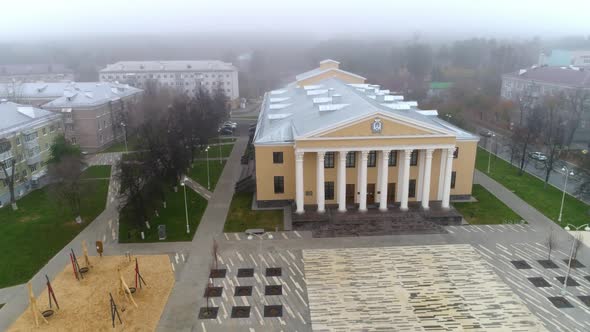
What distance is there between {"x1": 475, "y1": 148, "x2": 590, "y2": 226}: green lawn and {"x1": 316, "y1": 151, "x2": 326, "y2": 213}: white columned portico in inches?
819

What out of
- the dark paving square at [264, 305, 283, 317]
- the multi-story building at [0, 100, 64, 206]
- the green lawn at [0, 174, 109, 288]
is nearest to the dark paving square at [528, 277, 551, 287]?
the dark paving square at [264, 305, 283, 317]

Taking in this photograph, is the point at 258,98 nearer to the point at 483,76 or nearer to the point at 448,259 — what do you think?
the point at 483,76

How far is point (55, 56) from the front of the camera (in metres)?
182

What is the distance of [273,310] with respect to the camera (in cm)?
2577

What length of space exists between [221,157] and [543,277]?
42.8 metres

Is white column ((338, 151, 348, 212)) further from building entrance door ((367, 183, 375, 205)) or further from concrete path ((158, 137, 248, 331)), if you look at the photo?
concrete path ((158, 137, 248, 331))

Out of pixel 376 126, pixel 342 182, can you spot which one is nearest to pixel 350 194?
pixel 342 182

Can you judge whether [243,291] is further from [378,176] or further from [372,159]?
[372,159]

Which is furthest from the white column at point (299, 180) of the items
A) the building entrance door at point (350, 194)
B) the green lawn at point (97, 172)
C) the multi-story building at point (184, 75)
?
the multi-story building at point (184, 75)

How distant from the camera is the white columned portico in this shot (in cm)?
3688

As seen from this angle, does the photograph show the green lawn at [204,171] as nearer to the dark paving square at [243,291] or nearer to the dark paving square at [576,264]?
the dark paving square at [243,291]

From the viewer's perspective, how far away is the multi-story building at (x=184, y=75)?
351ft

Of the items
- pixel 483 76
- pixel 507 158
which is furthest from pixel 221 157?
pixel 483 76

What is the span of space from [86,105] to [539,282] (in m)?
62.1
